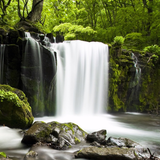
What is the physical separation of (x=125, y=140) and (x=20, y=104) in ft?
11.7

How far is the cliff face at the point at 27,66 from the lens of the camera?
9125 mm

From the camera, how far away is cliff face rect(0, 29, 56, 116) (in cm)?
912

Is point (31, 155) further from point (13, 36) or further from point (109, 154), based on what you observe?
point (13, 36)

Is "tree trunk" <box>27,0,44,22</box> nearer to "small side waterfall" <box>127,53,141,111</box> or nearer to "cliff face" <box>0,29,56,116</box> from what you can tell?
"cliff face" <box>0,29,56,116</box>

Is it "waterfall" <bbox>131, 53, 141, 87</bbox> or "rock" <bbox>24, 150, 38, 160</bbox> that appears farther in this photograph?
"waterfall" <bbox>131, 53, 141, 87</bbox>

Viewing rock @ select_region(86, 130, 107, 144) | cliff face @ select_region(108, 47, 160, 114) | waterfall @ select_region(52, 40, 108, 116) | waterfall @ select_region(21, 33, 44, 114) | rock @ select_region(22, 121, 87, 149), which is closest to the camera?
rock @ select_region(22, 121, 87, 149)

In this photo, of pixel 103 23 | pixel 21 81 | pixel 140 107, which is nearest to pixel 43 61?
pixel 21 81

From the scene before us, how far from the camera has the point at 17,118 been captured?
5.70 metres

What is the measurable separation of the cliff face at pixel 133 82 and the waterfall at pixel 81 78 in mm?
675

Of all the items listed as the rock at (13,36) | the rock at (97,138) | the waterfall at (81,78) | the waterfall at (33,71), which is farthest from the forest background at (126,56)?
the rock at (97,138)

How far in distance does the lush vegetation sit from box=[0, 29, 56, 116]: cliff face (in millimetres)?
2550

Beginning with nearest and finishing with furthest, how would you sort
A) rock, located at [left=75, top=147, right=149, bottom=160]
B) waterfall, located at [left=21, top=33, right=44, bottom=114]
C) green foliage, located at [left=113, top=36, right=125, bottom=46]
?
rock, located at [left=75, top=147, right=149, bottom=160]
waterfall, located at [left=21, top=33, right=44, bottom=114]
green foliage, located at [left=113, top=36, right=125, bottom=46]

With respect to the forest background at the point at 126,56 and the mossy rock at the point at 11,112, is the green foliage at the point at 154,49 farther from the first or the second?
the mossy rock at the point at 11,112

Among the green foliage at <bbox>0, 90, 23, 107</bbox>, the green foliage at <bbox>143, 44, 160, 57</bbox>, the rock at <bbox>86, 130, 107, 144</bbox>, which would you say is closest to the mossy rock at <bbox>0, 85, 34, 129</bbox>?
the green foliage at <bbox>0, 90, 23, 107</bbox>
